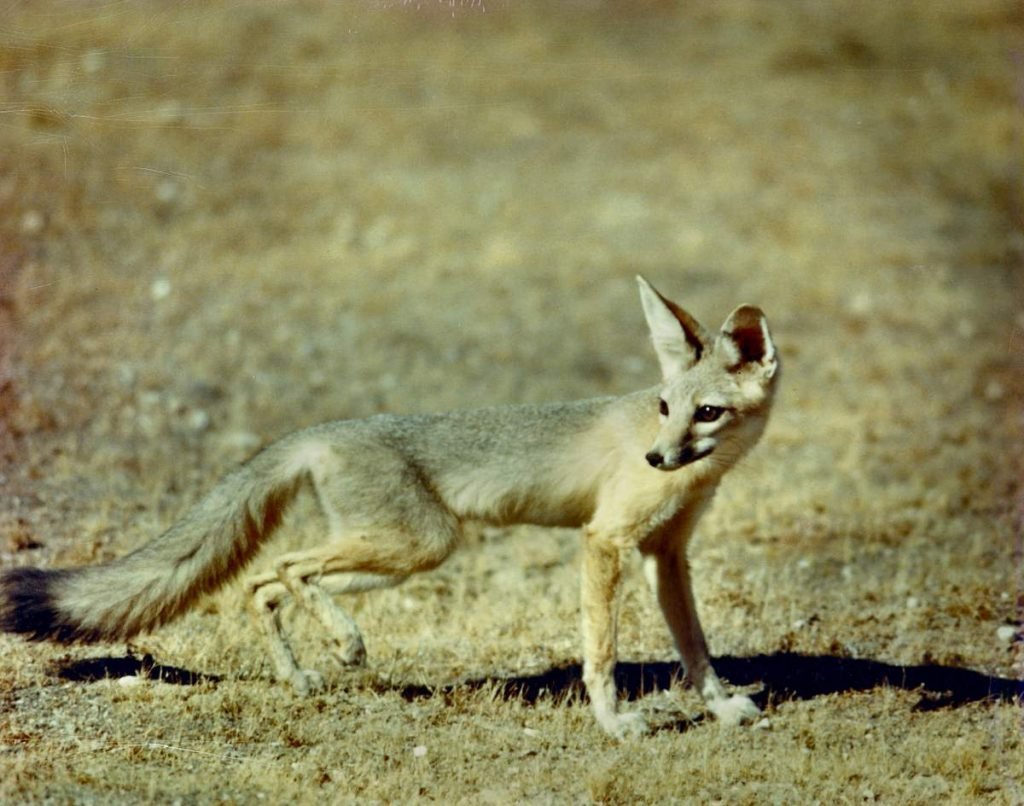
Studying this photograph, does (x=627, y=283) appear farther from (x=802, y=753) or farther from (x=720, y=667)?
(x=802, y=753)

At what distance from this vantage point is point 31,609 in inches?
203

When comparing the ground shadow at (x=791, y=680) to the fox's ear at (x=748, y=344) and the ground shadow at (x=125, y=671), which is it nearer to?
the ground shadow at (x=125, y=671)

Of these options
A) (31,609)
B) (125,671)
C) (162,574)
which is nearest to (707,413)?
(162,574)

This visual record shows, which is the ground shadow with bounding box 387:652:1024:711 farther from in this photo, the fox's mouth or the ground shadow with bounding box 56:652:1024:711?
the fox's mouth

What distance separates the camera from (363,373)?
34.7 ft

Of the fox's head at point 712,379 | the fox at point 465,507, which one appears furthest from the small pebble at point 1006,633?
the fox's head at point 712,379

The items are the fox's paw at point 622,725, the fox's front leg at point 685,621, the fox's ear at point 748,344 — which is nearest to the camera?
the fox's paw at point 622,725

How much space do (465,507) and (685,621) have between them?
3.84ft

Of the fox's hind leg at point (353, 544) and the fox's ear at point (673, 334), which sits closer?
the fox's hind leg at point (353, 544)

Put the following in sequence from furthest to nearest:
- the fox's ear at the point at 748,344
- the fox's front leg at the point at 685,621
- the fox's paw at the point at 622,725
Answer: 1. the fox's front leg at the point at 685,621
2. the fox's ear at the point at 748,344
3. the fox's paw at the point at 622,725

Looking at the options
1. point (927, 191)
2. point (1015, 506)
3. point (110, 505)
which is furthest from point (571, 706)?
point (927, 191)

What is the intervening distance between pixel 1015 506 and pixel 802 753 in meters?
4.63

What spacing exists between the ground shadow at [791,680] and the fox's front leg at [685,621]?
0.65 feet

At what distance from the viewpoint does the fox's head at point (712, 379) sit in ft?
17.6
